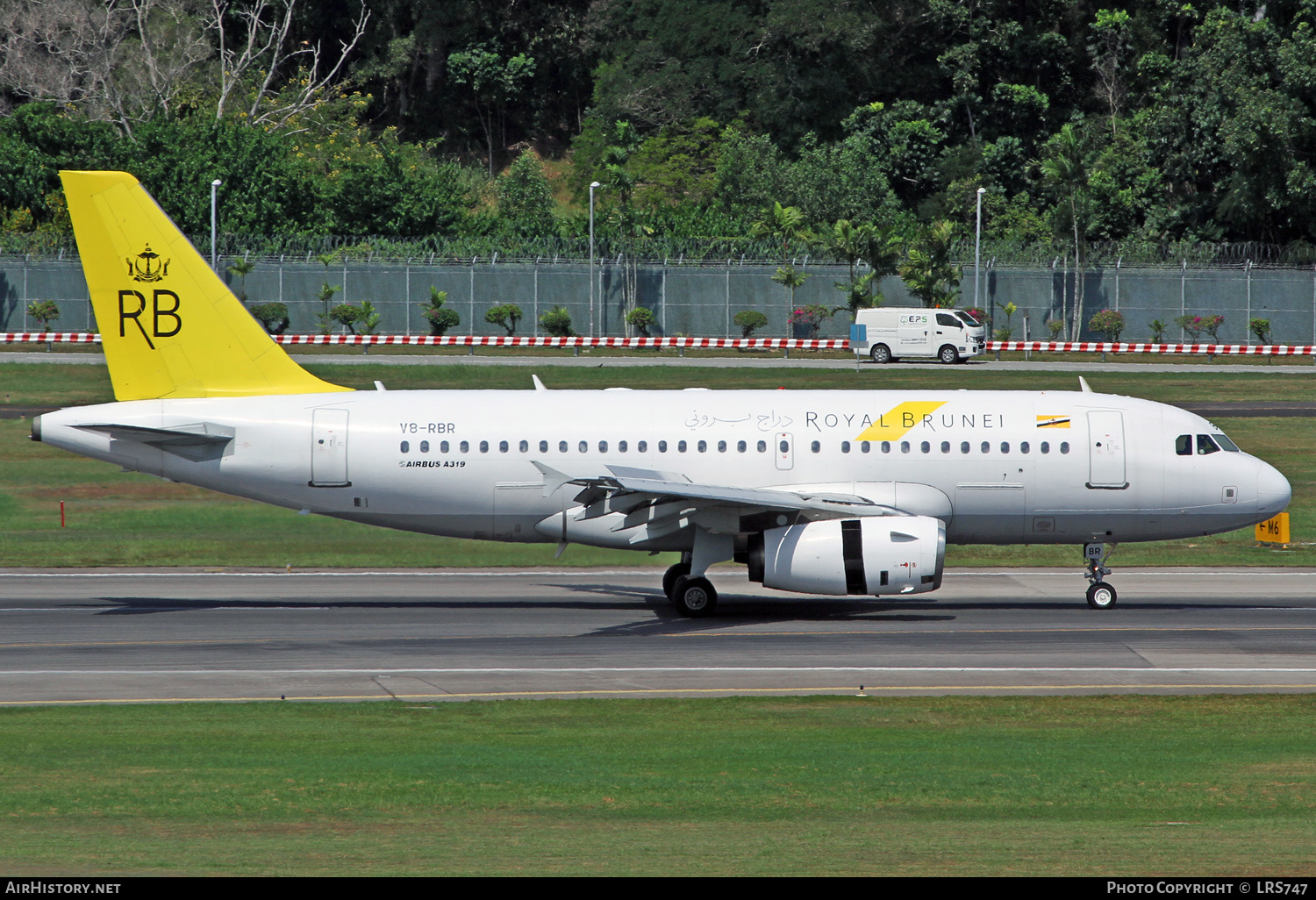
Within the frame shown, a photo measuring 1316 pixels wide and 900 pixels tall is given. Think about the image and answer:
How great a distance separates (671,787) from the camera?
16.1m

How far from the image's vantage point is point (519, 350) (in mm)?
83188

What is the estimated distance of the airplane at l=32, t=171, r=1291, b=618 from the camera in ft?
94.7

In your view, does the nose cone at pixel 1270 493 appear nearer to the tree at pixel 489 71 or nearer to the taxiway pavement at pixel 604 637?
the taxiway pavement at pixel 604 637

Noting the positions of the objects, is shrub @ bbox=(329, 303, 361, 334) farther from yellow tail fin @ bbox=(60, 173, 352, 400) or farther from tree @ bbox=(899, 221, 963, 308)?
yellow tail fin @ bbox=(60, 173, 352, 400)

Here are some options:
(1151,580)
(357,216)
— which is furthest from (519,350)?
(1151,580)

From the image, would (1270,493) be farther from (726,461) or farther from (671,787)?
(671,787)

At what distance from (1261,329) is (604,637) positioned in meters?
72.9

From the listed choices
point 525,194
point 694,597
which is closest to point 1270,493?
point 694,597

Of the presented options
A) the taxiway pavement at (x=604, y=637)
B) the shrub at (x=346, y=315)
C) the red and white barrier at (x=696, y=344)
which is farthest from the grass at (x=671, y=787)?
the shrub at (x=346, y=315)

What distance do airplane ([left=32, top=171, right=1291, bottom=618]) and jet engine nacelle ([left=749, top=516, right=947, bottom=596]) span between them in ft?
5.01

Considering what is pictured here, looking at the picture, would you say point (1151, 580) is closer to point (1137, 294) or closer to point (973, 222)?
point (1137, 294)

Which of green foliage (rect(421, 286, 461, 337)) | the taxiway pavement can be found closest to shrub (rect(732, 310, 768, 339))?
green foliage (rect(421, 286, 461, 337))

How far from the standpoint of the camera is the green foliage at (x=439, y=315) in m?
91.1

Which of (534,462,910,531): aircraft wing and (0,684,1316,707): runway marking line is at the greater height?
(534,462,910,531): aircraft wing
